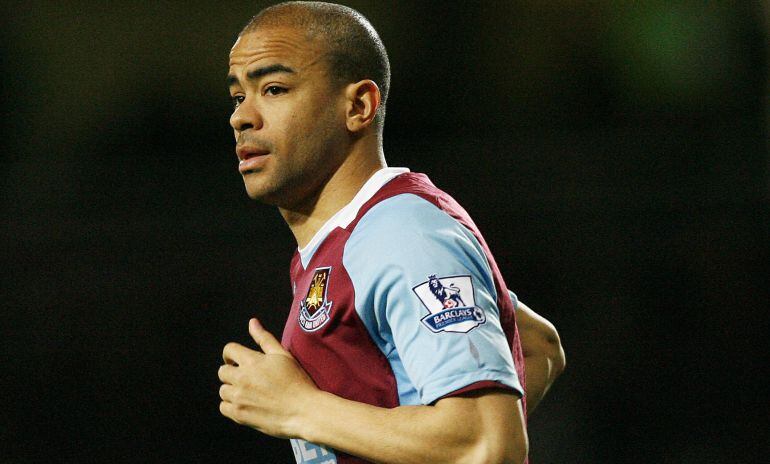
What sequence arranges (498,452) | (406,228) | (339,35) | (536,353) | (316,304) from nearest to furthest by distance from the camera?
(498,452), (406,228), (316,304), (339,35), (536,353)

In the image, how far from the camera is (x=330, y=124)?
1.89 m

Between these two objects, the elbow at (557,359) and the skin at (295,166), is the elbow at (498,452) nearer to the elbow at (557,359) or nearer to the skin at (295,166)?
the skin at (295,166)

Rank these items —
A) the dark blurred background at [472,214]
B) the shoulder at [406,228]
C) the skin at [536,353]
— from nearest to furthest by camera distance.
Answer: the shoulder at [406,228] → the skin at [536,353] → the dark blurred background at [472,214]

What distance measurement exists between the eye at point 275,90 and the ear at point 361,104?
0.13m

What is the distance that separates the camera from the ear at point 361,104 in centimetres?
192

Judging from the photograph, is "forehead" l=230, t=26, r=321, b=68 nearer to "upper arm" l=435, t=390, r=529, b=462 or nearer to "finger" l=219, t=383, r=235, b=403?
"finger" l=219, t=383, r=235, b=403

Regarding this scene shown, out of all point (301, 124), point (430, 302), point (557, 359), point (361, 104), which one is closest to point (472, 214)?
point (557, 359)

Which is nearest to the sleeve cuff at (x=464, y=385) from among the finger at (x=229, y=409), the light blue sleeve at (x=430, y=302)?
the light blue sleeve at (x=430, y=302)

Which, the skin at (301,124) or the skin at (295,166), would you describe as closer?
the skin at (295,166)

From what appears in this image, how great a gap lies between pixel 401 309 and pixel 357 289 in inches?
4.5

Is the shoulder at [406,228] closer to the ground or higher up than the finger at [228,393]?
higher up

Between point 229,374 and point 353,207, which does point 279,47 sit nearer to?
point 353,207

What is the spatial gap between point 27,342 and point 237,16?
2249 mm

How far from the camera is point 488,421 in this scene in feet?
4.70
